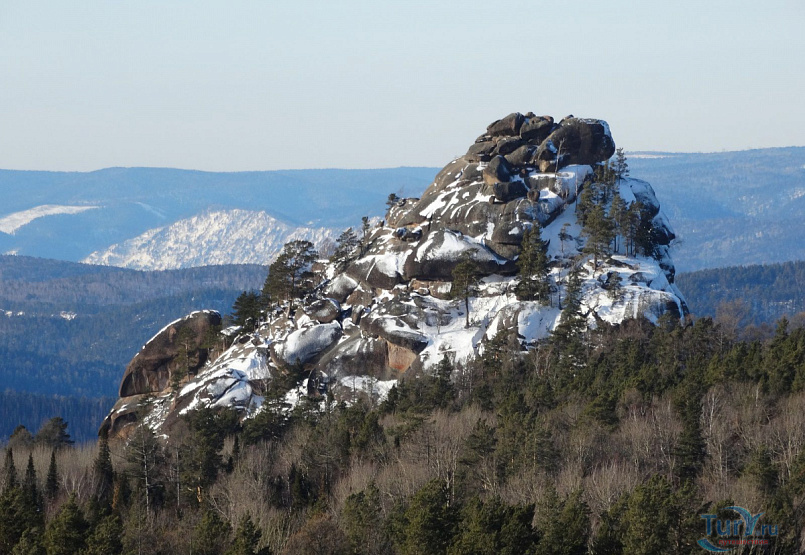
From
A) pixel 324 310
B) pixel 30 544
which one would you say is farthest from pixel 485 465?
pixel 324 310

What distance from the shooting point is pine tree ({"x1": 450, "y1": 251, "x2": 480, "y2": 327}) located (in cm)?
8662

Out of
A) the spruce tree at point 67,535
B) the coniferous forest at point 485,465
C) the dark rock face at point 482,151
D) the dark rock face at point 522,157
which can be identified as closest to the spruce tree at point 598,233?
the coniferous forest at point 485,465

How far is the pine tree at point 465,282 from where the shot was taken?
284 feet

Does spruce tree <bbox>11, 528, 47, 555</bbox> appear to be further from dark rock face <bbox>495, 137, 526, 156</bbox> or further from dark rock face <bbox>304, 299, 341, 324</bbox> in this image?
dark rock face <bbox>495, 137, 526, 156</bbox>

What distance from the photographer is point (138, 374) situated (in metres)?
99.6

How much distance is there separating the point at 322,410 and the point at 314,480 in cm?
1587

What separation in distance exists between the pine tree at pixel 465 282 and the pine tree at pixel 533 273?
3.88 m

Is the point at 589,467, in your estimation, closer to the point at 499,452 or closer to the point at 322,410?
the point at 499,452

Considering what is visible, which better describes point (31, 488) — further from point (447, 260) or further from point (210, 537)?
point (447, 260)

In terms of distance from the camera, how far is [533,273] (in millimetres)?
88125

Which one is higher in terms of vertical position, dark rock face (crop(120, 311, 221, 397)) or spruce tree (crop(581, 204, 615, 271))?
spruce tree (crop(581, 204, 615, 271))

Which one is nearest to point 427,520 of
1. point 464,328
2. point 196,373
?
point 464,328

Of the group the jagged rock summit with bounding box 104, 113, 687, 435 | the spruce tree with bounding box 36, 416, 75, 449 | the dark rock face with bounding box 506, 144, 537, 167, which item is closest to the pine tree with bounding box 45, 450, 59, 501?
the jagged rock summit with bounding box 104, 113, 687, 435

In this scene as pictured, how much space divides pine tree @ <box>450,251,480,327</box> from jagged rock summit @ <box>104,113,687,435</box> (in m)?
0.53
